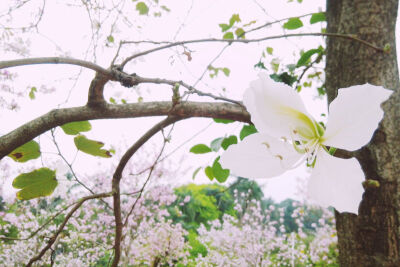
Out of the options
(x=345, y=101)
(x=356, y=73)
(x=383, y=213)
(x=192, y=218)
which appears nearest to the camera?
(x=345, y=101)

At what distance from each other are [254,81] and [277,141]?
0.24ft

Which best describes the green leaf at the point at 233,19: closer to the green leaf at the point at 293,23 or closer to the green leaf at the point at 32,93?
the green leaf at the point at 293,23

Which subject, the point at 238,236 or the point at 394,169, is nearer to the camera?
the point at 394,169

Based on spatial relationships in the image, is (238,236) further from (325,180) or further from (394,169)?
(325,180)

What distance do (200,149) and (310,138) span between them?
55 cm

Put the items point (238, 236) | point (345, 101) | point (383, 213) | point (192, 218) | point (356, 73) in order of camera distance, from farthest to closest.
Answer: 1. point (192, 218)
2. point (238, 236)
3. point (356, 73)
4. point (383, 213)
5. point (345, 101)

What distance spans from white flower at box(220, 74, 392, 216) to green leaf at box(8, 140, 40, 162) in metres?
0.63

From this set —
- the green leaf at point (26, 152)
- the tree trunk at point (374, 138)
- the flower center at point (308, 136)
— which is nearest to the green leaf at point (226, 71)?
the tree trunk at point (374, 138)

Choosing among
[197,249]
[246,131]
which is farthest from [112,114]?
[197,249]

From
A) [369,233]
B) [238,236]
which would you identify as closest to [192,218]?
[238,236]

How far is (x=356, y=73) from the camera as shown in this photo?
0.79 metres

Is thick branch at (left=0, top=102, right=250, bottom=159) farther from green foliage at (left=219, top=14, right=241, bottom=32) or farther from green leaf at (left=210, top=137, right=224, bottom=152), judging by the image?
green foliage at (left=219, top=14, right=241, bottom=32)

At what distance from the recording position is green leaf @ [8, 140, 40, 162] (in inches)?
28.9

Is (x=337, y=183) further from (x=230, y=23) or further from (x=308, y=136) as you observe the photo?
(x=230, y=23)
